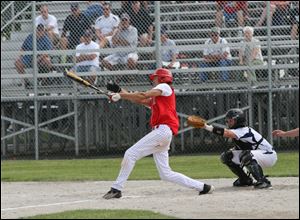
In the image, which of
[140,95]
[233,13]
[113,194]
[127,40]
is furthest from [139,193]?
[233,13]

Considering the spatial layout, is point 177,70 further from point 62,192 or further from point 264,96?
point 62,192

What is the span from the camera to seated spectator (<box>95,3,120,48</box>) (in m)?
23.1

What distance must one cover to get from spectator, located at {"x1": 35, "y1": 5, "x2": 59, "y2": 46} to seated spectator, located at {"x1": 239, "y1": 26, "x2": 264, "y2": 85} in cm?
478

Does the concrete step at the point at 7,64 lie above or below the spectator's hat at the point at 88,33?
below

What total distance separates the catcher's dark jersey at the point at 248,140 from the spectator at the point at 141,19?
8.87 metres

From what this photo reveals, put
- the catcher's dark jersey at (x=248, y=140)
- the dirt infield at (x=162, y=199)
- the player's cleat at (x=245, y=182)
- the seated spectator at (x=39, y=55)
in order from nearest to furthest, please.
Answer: the dirt infield at (x=162, y=199), the catcher's dark jersey at (x=248, y=140), the player's cleat at (x=245, y=182), the seated spectator at (x=39, y=55)

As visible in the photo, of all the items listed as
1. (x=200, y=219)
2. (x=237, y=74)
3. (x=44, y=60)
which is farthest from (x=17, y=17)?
(x=200, y=219)

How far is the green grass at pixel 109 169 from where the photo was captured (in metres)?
17.7

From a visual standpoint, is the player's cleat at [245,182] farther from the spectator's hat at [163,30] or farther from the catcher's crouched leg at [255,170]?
the spectator's hat at [163,30]

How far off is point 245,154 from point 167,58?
894 centimetres

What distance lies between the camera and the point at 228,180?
53.8 feet

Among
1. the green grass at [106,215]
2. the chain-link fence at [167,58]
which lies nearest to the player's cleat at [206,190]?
the green grass at [106,215]

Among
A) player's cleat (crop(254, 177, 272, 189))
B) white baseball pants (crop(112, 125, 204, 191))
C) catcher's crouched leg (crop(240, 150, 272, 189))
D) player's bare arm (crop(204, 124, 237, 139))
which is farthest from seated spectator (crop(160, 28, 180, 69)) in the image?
white baseball pants (crop(112, 125, 204, 191))

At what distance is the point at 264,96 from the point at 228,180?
26.3ft
